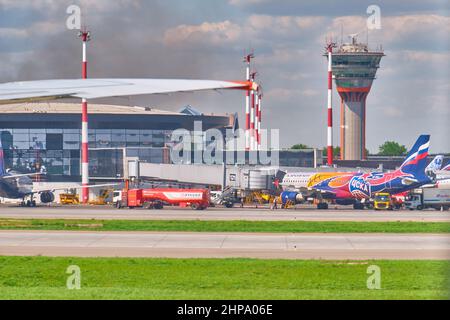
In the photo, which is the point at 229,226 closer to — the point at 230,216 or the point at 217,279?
the point at 230,216

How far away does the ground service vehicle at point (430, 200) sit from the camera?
110 metres

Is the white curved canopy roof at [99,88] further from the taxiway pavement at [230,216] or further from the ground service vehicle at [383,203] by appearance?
the ground service vehicle at [383,203]

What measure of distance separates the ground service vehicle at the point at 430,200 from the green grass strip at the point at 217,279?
228 feet

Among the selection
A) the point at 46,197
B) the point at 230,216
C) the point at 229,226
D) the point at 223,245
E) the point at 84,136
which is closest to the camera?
the point at 223,245

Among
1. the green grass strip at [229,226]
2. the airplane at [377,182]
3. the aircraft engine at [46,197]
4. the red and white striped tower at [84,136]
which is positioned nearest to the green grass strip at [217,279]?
the green grass strip at [229,226]

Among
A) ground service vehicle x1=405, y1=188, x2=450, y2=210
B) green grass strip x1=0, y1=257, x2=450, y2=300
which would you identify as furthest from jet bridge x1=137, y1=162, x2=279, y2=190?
green grass strip x1=0, y1=257, x2=450, y2=300

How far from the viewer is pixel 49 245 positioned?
164 ft

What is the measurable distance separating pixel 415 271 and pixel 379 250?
1003cm

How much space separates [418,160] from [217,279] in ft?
279

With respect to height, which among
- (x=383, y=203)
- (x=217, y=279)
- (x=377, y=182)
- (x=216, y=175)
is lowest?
(x=383, y=203)

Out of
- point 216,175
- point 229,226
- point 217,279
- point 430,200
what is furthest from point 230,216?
point 216,175

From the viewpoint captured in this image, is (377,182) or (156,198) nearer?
(156,198)

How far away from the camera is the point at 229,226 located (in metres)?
66.2

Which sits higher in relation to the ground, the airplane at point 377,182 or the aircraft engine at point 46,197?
the airplane at point 377,182
